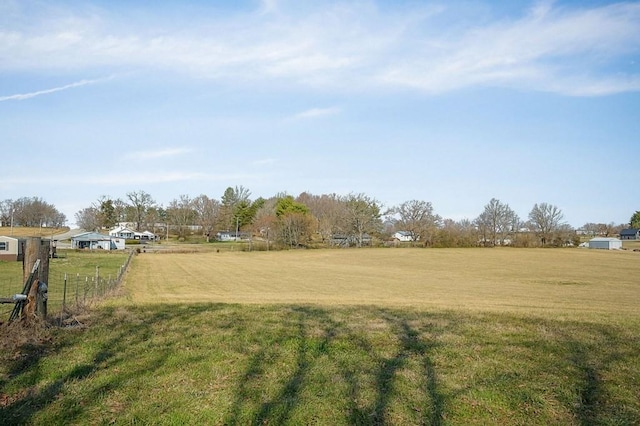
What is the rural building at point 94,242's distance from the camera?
10431 cm

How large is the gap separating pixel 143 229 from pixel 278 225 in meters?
65.3

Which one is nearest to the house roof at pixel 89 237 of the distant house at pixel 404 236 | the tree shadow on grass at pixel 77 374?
the distant house at pixel 404 236

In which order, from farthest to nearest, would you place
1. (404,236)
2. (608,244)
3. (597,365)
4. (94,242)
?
(404,236) < (608,244) < (94,242) < (597,365)

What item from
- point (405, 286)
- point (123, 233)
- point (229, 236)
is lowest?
point (405, 286)

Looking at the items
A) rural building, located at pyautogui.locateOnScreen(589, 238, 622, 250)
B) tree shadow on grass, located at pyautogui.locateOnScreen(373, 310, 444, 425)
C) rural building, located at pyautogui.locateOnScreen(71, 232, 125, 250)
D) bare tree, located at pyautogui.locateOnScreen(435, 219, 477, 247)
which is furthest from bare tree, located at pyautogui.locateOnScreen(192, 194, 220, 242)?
tree shadow on grass, located at pyautogui.locateOnScreen(373, 310, 444, 425)

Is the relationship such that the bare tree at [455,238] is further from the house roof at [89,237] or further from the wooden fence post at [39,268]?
the wooden fence post at [39,268]

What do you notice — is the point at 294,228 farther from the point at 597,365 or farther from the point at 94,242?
the point at 597,365

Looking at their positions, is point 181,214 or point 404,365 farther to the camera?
point 181,214

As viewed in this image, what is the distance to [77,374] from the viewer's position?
6.16 meters

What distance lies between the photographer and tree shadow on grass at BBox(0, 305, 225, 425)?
510cm

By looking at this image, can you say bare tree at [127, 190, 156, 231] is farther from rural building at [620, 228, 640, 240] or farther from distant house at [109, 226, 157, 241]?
rural building at [620, 228, 640, 240]

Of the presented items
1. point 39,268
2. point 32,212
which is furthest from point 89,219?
point 39,268

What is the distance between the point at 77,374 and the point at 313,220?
347ft

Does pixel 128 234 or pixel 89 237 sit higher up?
pixel 128 234
